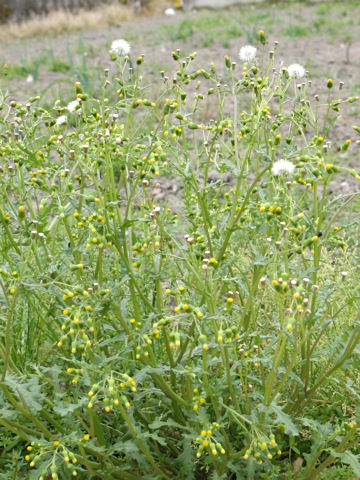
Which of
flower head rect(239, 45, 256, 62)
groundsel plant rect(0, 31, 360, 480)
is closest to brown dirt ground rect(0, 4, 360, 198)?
flower head rect(239, 45, 256, 62)

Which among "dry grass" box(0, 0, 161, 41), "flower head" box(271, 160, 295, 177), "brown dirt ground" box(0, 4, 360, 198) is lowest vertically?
"brown dirt ground" box(0, 4, 360, 198)

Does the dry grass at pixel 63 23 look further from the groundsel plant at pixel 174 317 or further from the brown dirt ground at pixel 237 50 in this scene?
the groundsel plant at pixel 174 317

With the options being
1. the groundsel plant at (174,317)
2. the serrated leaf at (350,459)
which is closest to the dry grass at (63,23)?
the groundsel plant at (174,317)

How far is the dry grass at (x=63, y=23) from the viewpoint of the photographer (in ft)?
42.6

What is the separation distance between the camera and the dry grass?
13.0 meters

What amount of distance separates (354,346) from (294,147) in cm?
78

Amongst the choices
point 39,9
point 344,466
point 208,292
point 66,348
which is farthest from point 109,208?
point 39,9

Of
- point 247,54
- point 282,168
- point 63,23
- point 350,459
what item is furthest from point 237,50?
point 350,459

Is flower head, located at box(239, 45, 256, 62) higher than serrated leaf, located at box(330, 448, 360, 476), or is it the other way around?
flower head, located at box(239, 45, 256, 62)

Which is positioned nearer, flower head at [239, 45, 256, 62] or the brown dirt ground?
flower head at [239, 45, 256, 62]

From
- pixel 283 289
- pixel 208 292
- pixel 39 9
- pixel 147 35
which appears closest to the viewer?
pixel 283 289

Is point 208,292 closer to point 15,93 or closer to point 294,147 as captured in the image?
point 294,147

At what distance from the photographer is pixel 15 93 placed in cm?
765

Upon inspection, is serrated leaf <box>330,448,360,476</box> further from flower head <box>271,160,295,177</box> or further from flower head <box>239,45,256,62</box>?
flower head <box>239,45,256,62</box>
